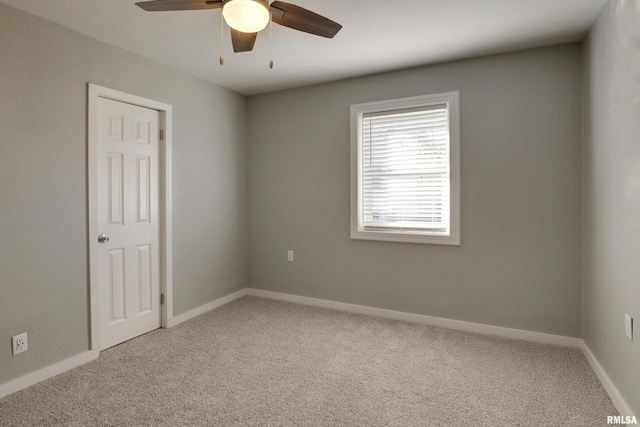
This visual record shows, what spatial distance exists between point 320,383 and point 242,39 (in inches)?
87.0

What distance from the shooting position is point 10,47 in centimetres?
230

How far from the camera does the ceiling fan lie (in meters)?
1.65

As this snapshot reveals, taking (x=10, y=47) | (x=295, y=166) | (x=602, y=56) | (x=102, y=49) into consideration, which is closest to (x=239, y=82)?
(x=295, y=166)

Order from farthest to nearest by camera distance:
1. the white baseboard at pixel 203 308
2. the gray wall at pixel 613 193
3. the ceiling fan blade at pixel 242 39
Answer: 1. the white baseboard at pixel 203 308
2. the ceiling fan blade at pixel 242 39
3. the gray wall at pixel 613 193

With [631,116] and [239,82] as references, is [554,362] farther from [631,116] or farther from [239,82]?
[239,82]

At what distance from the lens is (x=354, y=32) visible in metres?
2.68

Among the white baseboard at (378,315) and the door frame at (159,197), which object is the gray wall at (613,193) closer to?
the white baseboard at (378,315)

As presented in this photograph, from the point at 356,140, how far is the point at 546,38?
178cm

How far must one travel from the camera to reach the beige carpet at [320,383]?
203 cm

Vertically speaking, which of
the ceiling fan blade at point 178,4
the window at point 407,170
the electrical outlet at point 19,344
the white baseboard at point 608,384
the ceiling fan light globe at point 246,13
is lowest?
the white baseboard at point 608,384

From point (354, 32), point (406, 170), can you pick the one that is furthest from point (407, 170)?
point (354, 32)

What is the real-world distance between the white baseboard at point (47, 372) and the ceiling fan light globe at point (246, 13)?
2576mm

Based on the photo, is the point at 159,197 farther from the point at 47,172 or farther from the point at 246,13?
the point at 246,13

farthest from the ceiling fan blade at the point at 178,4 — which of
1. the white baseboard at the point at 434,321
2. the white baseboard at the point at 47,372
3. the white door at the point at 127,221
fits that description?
the white baseboard at the point at 434,321
